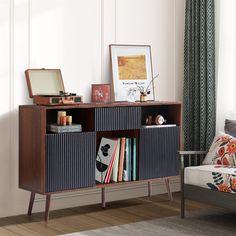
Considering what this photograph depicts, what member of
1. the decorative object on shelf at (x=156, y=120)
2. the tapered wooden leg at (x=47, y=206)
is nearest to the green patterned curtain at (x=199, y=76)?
the decorative object on shelf at (x=156, y=120)

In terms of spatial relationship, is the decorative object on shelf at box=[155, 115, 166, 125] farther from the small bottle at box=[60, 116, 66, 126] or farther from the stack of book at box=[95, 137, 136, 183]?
the small bottle at box=[60, 116, 66, 126]

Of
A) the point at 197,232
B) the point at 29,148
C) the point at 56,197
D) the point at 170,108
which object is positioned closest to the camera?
the point at 197,232

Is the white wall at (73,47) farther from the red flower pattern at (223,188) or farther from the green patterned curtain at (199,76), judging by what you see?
the red flower pattern at (223,188)

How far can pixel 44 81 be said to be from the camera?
15.4 feet

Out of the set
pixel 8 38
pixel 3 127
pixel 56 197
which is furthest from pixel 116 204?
pixel 8 38

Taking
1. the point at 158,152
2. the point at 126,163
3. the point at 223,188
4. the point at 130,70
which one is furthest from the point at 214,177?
the point at 130,70

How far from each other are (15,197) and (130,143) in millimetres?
1013

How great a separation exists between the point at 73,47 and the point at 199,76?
1.23 metres

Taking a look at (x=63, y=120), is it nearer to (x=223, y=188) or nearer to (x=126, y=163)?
(x=126, y=163)

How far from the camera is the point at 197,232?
165 inches

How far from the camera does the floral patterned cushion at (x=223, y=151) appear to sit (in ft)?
15.1

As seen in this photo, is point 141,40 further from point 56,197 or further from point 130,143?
point 56,197

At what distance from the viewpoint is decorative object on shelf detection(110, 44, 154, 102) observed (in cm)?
508

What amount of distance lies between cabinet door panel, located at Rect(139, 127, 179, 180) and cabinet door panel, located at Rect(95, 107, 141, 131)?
0.40 feet
